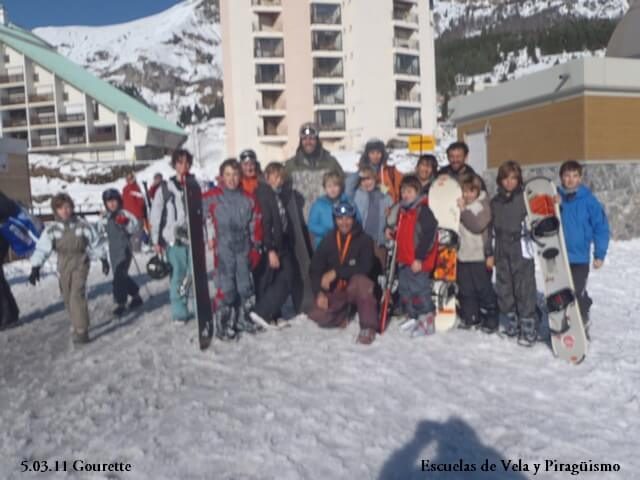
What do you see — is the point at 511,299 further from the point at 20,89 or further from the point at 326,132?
the point at 20,89

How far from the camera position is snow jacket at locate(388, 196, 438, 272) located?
582cm

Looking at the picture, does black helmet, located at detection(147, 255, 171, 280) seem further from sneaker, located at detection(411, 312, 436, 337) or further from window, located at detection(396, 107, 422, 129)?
window, located at detection(396, 107, 422, 129)

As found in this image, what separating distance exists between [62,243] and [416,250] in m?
3.71

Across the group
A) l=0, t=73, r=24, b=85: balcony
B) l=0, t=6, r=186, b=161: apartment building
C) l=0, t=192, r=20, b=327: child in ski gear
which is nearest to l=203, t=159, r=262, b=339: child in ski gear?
l=0, t=192, r=20, b=327: child in ski gear

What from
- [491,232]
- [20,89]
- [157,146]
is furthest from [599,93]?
[20,89]

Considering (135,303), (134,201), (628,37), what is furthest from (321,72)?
(135,303)

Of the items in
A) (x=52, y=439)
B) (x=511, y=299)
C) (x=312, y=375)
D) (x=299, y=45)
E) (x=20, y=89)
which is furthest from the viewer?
(x=20, y=89)

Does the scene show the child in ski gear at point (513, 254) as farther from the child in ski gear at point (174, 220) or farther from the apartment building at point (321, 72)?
the apartment building at point (321, 72)

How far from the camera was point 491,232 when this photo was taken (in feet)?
18.6

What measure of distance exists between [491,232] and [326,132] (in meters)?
41.1

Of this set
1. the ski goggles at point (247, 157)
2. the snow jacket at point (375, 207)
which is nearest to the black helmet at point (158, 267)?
the ski goggles at point (247, 157)

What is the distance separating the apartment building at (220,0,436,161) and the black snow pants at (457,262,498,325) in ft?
131

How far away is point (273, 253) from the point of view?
598 cm

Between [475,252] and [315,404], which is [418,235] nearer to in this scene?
[475,252]
